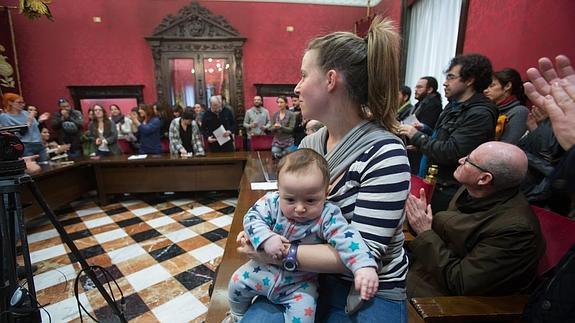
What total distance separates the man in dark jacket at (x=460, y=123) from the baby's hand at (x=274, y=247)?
123cm

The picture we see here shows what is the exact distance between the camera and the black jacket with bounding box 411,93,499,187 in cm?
172

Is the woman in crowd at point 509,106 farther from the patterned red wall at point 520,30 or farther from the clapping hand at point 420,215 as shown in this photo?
the clapping hand at point 420,215

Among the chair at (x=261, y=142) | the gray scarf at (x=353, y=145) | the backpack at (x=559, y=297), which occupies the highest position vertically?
the gray scarf at (x=353, y=145)

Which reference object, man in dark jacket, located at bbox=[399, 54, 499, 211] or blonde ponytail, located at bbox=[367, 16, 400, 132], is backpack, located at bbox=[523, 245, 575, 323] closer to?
blonde ponytail, located at bbox=[367, 16, 400, 132]

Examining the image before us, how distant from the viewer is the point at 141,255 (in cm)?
265

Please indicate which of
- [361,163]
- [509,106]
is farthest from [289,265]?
[509,106]

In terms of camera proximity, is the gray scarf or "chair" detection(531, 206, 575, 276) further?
"chair" detection(531, 206, 575, 276)

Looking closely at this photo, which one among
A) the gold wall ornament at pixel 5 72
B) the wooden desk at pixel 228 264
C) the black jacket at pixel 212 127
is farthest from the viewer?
the gold wall ornament at pixel 5 72

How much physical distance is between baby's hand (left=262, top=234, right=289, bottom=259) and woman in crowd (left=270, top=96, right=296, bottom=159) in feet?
8.53

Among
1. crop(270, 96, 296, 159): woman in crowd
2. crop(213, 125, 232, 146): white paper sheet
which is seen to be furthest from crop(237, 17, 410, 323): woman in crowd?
crop(213, 125, 232, 146): white paper sheet

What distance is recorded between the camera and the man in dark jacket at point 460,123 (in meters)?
1.72

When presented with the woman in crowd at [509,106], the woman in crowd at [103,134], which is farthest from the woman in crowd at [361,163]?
the woman in crowd at [103,134]

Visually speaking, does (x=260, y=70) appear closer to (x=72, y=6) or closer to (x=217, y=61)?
(x=217, y=61)

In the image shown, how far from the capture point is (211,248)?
2.78 meters
